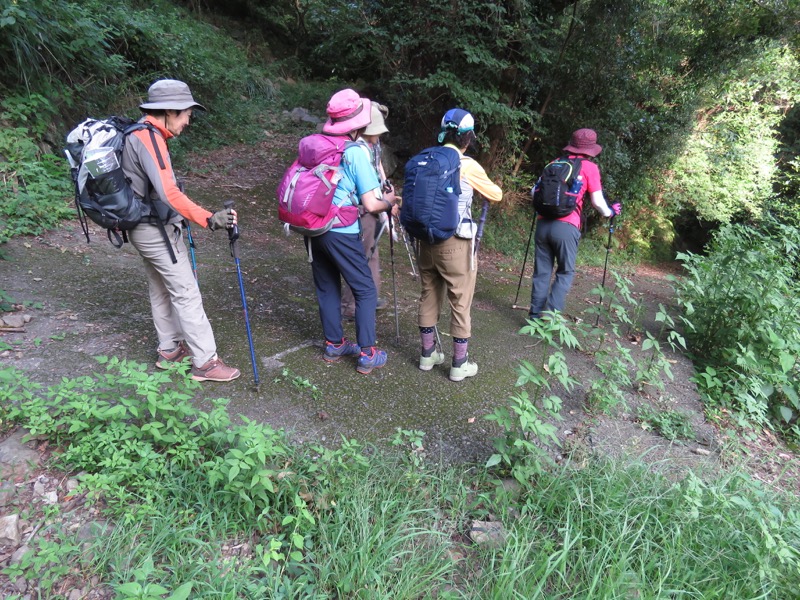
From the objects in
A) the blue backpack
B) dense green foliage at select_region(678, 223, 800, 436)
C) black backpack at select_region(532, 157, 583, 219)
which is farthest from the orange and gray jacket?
dense green foliage at select_region(678, 223, 800, 436)

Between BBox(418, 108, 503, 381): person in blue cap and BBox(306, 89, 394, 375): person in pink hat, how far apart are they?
17.5 inches

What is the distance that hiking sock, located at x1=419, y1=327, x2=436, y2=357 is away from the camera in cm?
385

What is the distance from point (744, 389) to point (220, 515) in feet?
14.5

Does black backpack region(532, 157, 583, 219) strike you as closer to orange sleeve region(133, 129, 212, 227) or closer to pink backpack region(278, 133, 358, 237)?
pink backpack region(278, 133, 358, 237)

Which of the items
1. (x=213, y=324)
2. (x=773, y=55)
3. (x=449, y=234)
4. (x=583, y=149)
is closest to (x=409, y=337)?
(x=449, y=234)

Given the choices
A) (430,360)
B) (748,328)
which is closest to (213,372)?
(430,360)

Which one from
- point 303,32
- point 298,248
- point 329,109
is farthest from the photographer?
point 303,32

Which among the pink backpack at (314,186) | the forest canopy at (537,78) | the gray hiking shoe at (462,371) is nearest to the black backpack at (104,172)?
the pink backpack at (314,186)

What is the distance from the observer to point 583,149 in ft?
14.7

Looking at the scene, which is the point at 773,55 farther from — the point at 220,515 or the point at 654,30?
the point at 220,515

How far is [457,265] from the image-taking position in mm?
3455

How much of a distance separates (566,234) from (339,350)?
2506mm

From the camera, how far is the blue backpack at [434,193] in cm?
313

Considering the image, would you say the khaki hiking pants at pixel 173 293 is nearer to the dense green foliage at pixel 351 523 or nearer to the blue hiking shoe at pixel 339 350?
the dense green foliage at pixel 351 523
